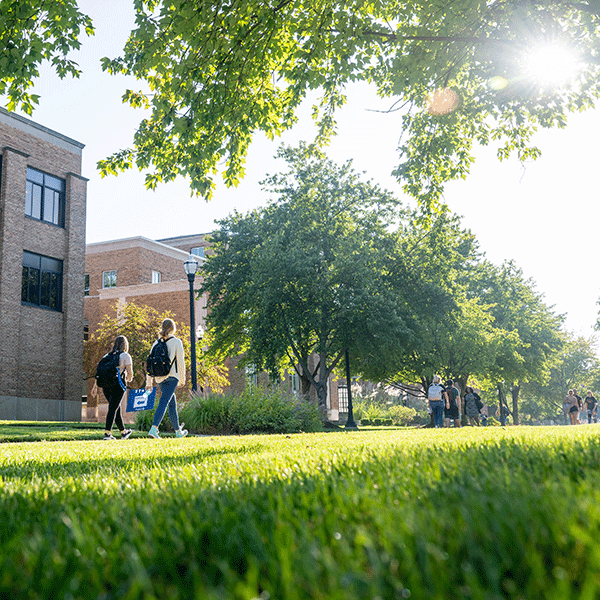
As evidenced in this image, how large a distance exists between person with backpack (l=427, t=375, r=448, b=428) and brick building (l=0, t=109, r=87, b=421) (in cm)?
1801

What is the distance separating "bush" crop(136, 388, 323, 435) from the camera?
1700cm

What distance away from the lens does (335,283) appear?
2481 cm

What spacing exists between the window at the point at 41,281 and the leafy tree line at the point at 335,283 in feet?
25.9

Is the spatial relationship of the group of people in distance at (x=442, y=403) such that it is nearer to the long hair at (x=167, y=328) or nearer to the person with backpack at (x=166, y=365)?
the person with backpack at (x=166, y=365)

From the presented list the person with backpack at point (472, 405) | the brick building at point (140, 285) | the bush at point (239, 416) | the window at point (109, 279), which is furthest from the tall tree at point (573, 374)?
the bush at point (239, 416)

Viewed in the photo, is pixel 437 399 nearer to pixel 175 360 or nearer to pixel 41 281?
pixel 175 360


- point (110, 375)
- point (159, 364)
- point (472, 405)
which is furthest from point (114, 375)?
point (472, 405)

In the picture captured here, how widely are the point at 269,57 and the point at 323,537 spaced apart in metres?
9.09

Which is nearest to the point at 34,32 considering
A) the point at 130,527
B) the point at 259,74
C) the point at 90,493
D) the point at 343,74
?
the point at 259,74

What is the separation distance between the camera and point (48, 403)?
27.3 metres

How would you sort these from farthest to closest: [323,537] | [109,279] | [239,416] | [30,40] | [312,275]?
1. [109,279]
2. [312,275]
3. [239,416]
4. [30,40]
5. [323,537]

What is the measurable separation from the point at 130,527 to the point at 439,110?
37.1 feet

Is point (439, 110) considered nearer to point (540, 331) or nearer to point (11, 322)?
point (11, 322)

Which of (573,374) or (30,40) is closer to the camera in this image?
(30,40)
